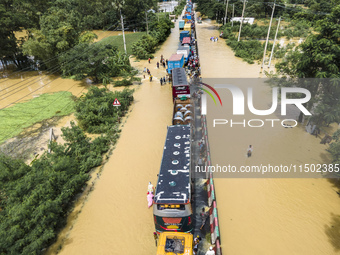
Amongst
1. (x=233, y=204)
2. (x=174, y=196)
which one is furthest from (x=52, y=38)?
(x=233, y=204)

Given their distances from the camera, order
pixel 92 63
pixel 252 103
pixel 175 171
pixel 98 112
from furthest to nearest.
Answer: pixel 92 63
pixel 252 103
pixel 98 112
pixel 175 171

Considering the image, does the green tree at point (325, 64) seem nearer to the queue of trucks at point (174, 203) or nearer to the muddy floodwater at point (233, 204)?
the muddy floodwater at point (233, 204)

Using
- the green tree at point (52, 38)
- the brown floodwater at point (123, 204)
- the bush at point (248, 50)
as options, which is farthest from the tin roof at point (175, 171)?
the bush at point (248, 50)

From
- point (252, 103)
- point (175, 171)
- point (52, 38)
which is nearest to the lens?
point (175, 171)

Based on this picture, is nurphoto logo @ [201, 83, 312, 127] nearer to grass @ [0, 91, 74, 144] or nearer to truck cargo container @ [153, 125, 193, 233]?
truck cargo container @ [153, 125, 193, 233]

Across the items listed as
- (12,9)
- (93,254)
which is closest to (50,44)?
(12,9)

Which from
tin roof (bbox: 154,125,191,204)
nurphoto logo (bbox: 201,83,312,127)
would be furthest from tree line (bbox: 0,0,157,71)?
tin roof (bbox: 154,125,191,204)

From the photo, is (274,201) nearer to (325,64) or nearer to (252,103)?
(325,64)
